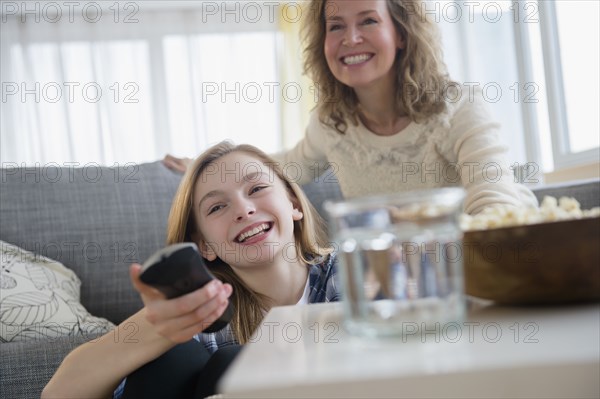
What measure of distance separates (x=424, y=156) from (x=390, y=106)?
186 millimetres

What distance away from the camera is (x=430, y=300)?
513 millimetres

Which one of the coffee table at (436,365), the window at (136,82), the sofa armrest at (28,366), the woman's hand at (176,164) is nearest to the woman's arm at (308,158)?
the woman's hand at (176,164)

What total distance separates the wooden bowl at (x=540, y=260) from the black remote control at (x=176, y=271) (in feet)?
0.79

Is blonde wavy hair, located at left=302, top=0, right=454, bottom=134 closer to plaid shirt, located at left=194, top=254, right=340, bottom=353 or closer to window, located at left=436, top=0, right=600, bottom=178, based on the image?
plaid shirt, located at left=194, top=254, right=340, bottom=353

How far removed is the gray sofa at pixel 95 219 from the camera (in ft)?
6.43

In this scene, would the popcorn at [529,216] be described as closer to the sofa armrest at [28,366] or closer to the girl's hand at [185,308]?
the girl's hand at [185,308]

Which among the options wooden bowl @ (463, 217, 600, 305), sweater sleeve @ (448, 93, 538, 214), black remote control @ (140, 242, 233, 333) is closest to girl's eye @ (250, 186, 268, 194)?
sweater sleeve @ (448, 93, 538, 214)

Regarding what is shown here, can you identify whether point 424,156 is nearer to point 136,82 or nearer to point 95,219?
point 95,219

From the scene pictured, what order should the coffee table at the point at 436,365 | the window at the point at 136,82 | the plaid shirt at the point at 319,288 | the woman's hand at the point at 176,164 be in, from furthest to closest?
the window at the point at 136,82 < the woman's hand at the point at 176,164 < the plaid shirt at the point at 319,288 < the coffee table at the point at 436,365

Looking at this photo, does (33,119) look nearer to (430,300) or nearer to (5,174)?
(5,174)

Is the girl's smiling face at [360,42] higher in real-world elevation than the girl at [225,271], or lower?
higher

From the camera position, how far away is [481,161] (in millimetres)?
1578

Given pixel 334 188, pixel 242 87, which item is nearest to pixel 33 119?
pixel 242 87

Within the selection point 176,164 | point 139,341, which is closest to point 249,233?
point 139,341
